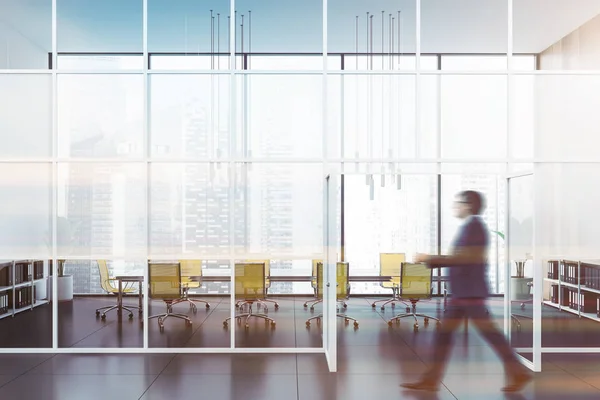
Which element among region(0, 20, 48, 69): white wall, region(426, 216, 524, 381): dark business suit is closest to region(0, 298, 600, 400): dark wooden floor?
region(426, 216, 524, 381): dark business suit

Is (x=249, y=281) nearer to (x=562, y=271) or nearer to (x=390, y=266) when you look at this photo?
(x=390, y=266)

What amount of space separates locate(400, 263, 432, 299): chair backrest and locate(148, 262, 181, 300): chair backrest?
2980 mm

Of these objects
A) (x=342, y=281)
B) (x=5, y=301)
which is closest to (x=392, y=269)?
(x=342, y=281)

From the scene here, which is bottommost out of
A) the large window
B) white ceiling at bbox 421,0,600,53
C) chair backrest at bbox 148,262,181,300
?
chair backrest at bbox 148,262,181,300

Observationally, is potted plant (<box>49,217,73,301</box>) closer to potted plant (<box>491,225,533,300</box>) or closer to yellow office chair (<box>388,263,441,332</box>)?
yellow office chair (<box>388,263,441,332</box>)

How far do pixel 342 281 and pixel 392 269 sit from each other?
0.69 m

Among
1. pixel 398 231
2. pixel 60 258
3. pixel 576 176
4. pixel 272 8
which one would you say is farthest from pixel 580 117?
pixel 60 258

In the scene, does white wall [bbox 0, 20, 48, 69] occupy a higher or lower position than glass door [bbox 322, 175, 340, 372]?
higher

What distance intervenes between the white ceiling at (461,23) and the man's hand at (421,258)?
2.71 metres

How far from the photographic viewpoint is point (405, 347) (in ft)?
23.7

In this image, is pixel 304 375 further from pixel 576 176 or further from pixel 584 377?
pixel 576 176

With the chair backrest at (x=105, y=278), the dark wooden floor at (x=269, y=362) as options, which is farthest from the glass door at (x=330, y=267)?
the chair backrest at (x=105, y=278)

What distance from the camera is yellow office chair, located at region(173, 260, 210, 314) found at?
23.6 ft

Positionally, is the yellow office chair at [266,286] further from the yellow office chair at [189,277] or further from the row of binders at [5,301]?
the row of binders at [5,301]
